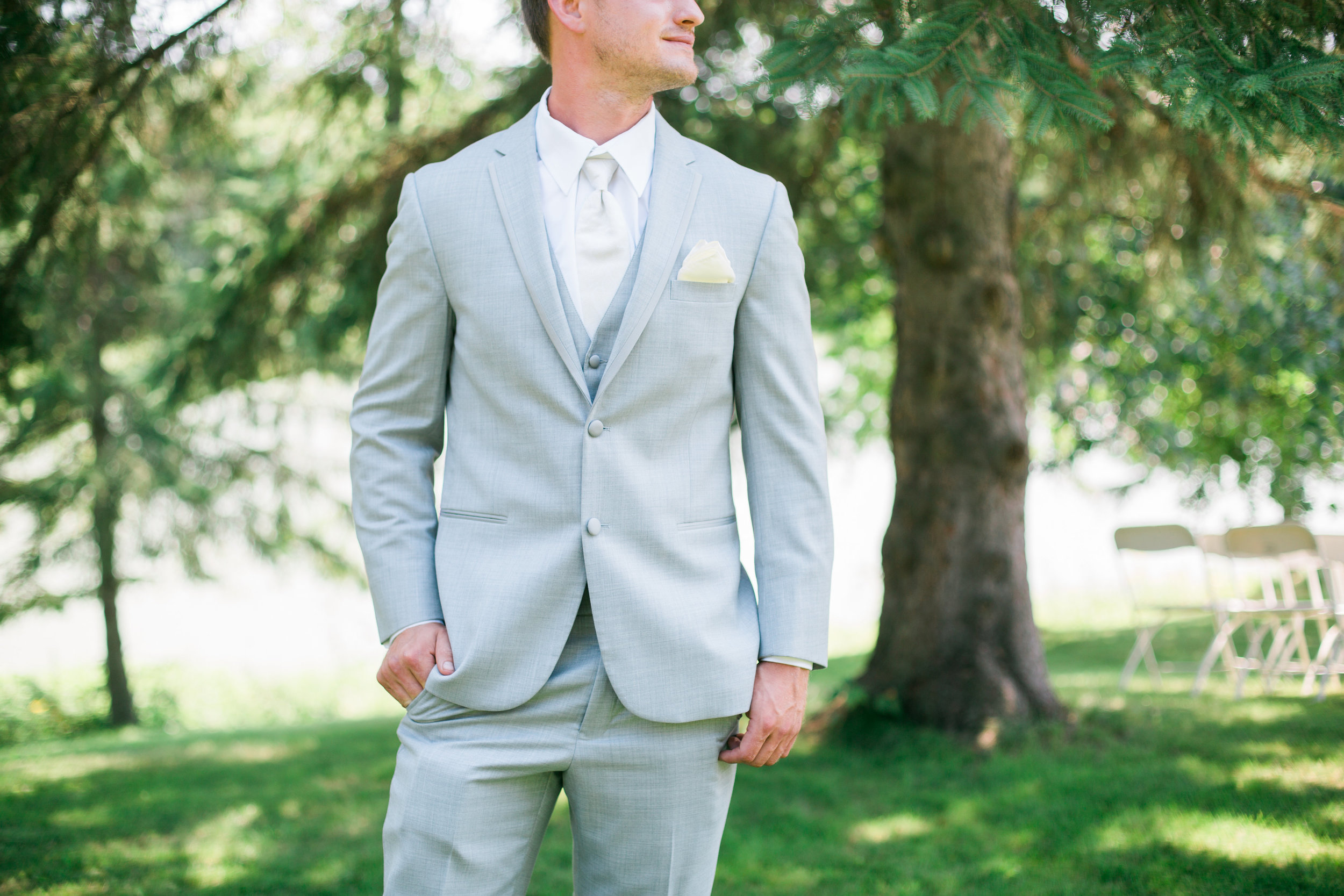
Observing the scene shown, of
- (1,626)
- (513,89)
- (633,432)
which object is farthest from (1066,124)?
(1,626)

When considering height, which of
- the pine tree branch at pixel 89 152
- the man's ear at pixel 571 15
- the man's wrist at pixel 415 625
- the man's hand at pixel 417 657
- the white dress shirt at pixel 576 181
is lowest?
the man's hand at pixel 417 657

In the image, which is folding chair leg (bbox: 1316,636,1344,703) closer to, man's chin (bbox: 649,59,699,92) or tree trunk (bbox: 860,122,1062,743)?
tree trunk (bbox: 860,122,1062,743)

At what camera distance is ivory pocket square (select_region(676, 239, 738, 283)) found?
1.65 m

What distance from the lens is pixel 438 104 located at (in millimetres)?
6344

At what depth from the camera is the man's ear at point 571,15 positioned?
1743 millimetres

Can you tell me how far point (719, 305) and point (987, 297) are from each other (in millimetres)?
3797

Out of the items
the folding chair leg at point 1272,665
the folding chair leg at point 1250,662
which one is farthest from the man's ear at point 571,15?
the folding chair leg at point 1272,665

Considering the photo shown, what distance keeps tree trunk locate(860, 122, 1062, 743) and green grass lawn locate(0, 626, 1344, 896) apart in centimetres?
33

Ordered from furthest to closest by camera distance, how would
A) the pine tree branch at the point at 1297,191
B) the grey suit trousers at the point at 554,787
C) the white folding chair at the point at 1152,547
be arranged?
the white folding chair at the point at 1152,547 < the pine tree branch at the point at 1297,191 < the grey suit trousers at the point at 554,787

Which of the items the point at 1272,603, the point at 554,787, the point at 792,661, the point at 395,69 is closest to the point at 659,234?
the point at 792,661

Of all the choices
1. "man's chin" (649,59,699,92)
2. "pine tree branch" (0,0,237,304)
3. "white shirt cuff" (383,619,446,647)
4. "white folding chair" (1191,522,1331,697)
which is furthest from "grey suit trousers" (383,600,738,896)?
"white folding chair" (1191,522,1331,697)

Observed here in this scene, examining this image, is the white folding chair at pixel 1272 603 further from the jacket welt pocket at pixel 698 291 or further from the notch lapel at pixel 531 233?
the notch lapel at pixel 531 233

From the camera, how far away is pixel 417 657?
5.29ft

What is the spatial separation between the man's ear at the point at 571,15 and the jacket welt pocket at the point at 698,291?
49 cm
